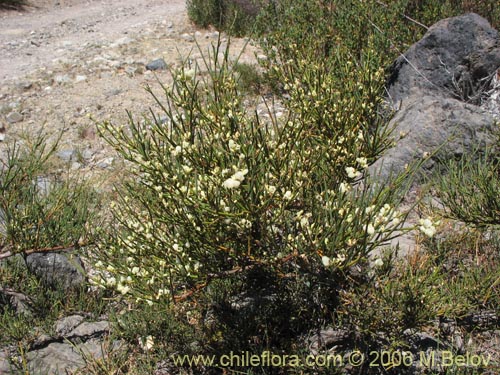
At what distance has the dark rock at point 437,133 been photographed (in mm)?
4707

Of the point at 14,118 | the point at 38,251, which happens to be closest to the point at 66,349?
the point at 38,251

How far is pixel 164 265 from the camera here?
3.08 meters

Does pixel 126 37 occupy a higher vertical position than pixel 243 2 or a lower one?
lower

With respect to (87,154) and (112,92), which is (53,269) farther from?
(112,92)

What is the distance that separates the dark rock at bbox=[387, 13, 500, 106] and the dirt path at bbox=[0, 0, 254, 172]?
8.65 feet

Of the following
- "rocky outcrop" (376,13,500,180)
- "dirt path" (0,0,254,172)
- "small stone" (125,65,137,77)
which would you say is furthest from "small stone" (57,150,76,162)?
"rocky outcrop" (376,13,500,180)

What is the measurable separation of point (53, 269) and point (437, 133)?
12.5 ft

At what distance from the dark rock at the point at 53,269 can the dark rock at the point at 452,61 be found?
4074 mm

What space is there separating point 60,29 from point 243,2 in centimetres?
462

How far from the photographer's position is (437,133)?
4.82 meters

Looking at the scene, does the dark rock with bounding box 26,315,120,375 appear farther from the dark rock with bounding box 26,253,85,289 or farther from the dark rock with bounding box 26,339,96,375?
the dark rock with bounding box 26,253,85,289

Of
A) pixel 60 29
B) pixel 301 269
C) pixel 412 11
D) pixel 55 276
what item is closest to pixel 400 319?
pixel 301 269

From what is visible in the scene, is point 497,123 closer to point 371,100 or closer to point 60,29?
point 371,100

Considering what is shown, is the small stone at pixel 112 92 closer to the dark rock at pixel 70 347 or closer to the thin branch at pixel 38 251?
the thin branch at pixel 38 251
